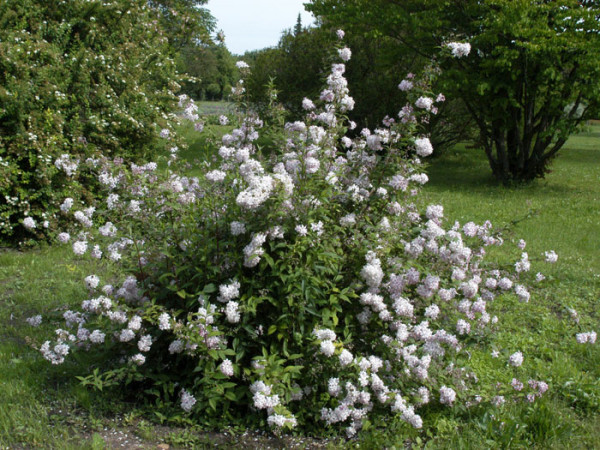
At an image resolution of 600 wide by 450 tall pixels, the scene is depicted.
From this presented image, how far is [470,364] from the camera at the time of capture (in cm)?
364

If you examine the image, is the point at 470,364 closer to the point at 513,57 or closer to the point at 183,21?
the point at 513,57

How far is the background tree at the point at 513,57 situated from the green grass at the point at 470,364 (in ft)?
13.5

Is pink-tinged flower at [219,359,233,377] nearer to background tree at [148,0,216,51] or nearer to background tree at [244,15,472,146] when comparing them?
background tree at [148,0,216,51]

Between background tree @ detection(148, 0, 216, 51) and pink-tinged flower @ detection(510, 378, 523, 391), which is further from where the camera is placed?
background tree @ detection(148, 0, 216, 51)

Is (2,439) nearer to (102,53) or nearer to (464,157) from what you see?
(102,53)

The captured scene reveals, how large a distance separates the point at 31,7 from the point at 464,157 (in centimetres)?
1439

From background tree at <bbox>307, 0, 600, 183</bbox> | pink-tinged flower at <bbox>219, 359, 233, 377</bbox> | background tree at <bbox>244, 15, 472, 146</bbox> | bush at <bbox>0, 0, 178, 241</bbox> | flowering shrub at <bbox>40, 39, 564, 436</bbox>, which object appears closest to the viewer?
pink-tinged flower at <bbox>219, 359, 233, 377</bbox>

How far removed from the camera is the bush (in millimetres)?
5969

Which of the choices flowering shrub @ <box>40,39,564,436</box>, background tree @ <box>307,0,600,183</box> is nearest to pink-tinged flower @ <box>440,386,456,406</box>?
flowering shrub @ <box>40,39,564,436</box>

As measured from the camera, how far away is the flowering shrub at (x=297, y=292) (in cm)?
275

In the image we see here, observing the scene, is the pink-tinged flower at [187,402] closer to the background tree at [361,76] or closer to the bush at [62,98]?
the bush at [62,98]

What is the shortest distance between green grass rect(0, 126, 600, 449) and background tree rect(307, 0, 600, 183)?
4.12 m

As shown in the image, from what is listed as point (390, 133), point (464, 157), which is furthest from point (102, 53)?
point (464, 157)

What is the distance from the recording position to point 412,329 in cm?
300
